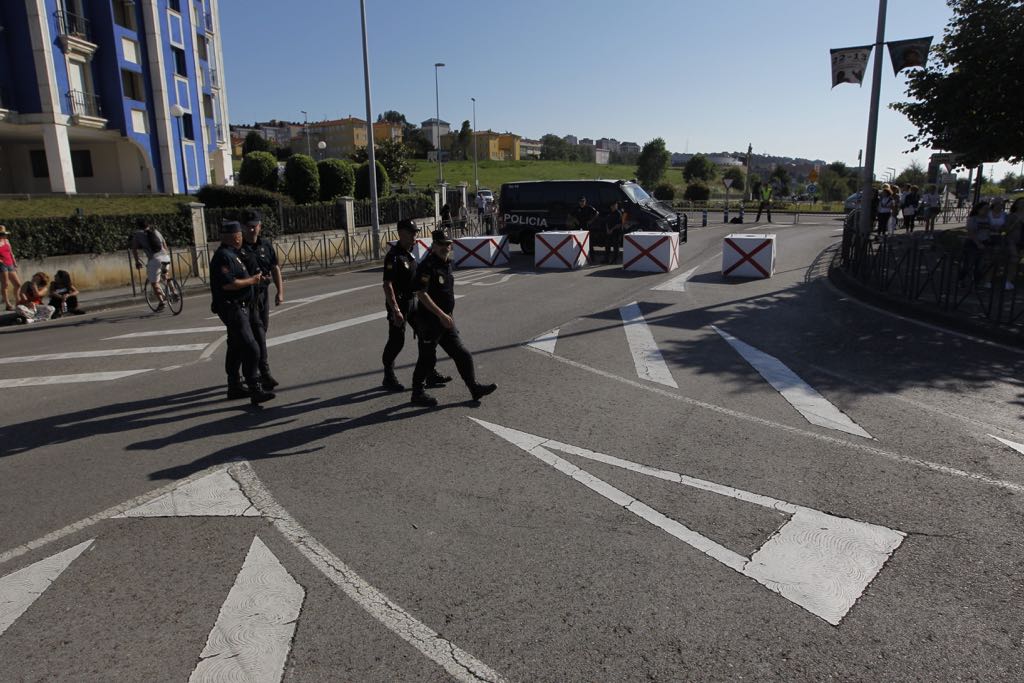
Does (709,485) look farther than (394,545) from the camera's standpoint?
Yes

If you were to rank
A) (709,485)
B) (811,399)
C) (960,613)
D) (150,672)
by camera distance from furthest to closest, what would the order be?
(811,399), (709,485), (960,613), (150,672)

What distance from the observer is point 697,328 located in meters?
10.6

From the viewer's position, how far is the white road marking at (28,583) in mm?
3583

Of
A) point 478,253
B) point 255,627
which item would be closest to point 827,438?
point 255,627

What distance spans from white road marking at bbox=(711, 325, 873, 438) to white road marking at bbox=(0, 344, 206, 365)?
302 inches

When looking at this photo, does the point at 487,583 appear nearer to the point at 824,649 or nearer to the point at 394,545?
the point at 394,545

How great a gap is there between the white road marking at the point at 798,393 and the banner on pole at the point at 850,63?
8938 mm

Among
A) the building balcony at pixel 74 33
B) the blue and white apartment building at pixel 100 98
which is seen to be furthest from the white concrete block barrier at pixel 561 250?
the building balcony at pixel 74 33

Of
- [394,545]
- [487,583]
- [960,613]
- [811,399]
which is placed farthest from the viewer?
[811,399]

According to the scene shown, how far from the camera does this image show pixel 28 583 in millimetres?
3836

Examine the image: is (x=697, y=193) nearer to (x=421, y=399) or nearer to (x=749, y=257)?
(x=749, y=257)

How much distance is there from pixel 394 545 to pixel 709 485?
2.33 m

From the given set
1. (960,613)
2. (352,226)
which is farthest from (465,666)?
(352,226)

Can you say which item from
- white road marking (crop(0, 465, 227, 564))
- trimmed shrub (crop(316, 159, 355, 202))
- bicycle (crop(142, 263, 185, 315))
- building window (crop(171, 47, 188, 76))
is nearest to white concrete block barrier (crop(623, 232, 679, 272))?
bicycle (crop(142, 263, 185, 315))
